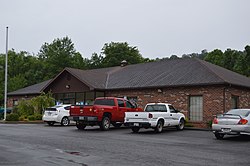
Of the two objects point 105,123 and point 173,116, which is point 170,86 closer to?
point 173,116

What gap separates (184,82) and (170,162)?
1730 centimetres

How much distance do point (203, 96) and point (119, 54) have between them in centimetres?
4192

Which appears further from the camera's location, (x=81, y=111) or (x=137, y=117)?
(x=81, y=111)

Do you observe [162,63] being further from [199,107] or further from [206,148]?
[206,148]

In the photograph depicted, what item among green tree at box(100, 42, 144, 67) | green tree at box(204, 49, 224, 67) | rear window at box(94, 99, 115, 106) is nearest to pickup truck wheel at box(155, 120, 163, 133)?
rear window at box(94, 99, 115, 106)

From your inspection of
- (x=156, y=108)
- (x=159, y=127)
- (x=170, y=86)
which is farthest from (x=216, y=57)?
(x=159, y=127)

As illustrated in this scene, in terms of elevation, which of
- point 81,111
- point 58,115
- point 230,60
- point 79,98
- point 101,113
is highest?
point 230,60

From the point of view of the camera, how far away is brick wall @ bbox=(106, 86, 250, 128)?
24.9m

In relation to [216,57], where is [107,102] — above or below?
below

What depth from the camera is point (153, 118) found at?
1922cm

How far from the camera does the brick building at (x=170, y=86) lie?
25.3m

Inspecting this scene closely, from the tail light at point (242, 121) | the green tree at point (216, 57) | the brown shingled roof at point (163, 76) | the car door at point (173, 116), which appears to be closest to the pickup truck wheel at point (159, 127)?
the car door at point (173, 116)

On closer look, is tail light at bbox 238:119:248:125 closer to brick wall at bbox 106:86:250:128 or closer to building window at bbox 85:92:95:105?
brick wall at bbox 106:86:250:128

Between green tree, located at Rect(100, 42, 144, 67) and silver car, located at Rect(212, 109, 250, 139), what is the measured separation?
1948 inches
